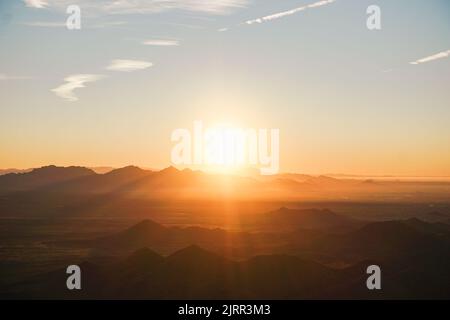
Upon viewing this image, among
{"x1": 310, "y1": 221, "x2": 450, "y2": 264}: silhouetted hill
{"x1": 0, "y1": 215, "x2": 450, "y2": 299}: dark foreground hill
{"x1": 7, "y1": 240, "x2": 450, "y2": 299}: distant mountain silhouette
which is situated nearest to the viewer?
{"x1": 7, "y1": 240, "x2": 450, "y2": 299}: distant mountain silhouette

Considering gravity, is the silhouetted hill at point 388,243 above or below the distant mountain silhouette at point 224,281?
below

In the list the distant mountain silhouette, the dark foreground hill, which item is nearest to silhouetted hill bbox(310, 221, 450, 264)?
the dark foreground hill

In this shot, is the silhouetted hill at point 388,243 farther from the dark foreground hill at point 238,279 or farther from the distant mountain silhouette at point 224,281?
the distant mountain silhouette at point 224,281

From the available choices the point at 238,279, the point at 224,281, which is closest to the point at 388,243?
the point at 238,279

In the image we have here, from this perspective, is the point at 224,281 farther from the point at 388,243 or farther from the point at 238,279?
the point at 388,243

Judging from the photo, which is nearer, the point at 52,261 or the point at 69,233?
the point at 52,261

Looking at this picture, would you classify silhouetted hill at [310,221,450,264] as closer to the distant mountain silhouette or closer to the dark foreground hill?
the dark foreground hill

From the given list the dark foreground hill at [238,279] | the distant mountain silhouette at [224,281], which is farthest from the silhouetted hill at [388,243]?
the distant mountain silhouette at [224,281]

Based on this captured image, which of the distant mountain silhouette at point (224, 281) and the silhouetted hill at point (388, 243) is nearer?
the distant mountain silhouette at point (224, 281)

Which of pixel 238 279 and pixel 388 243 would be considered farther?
pixel 388 243
